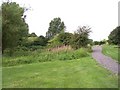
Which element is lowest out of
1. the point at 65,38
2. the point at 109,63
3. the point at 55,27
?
the point at 109,63

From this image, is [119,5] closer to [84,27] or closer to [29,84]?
[29,84]

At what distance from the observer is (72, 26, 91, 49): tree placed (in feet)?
142

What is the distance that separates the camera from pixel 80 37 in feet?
144

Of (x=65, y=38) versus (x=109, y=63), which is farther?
(x=65, y=38)

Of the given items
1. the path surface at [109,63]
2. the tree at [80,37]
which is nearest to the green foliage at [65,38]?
the tree at [80,37]

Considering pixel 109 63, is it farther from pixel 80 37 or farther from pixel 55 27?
pixel 55 27

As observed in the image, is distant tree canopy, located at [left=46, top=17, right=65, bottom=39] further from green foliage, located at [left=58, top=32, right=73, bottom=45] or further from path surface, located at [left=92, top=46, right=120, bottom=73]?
path surface, located at [left=92, top=46, right=120, bottom=73]

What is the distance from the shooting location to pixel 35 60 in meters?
25.9

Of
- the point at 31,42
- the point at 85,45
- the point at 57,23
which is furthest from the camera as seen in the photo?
the point at 57,23

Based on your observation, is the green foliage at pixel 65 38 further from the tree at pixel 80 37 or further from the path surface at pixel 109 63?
the path surface at pixel 109 63

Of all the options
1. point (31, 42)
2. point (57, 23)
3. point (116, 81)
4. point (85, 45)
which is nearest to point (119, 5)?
point (116, 81)

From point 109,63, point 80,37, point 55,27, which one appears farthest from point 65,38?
point 55,27

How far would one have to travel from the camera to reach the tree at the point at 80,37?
4338 centimetres

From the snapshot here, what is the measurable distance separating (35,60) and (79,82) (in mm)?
13312
